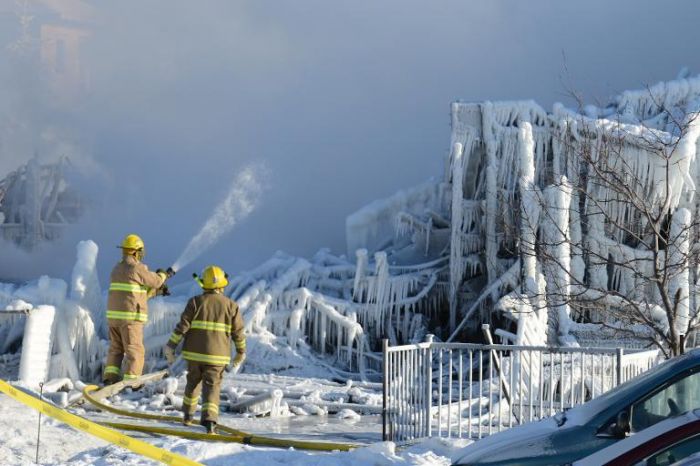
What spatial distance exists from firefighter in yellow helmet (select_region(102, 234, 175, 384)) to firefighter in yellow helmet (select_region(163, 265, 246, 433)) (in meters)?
2.86

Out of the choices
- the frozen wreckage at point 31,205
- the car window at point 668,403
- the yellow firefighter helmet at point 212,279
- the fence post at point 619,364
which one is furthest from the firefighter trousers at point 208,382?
the frozen wreckage at point 31,205

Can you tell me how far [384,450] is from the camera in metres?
8.12

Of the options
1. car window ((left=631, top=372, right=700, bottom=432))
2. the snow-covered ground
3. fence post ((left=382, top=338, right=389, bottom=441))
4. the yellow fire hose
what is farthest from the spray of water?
car window ((left=631, top=372, right=700, bottom=432))

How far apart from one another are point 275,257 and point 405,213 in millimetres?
3657

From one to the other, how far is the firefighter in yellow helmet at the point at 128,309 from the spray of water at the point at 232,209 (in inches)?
473

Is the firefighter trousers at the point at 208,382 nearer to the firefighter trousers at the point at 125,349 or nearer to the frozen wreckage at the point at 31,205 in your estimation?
the firefighter trousers at the point at 125,349

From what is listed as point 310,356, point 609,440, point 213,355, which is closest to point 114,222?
point 310,356

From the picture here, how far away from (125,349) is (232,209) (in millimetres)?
16067

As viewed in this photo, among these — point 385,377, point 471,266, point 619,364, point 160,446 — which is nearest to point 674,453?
point 619,364

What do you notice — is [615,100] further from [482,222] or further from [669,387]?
[669,387]

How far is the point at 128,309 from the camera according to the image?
13273 mm

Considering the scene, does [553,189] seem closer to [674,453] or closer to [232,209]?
[674,453]

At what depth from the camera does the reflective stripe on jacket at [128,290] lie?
1327 cm

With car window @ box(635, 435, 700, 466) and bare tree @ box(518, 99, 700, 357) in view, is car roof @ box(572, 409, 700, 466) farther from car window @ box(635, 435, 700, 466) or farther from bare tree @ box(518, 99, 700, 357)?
bare tree @ box(518, 99, 700, 357)
